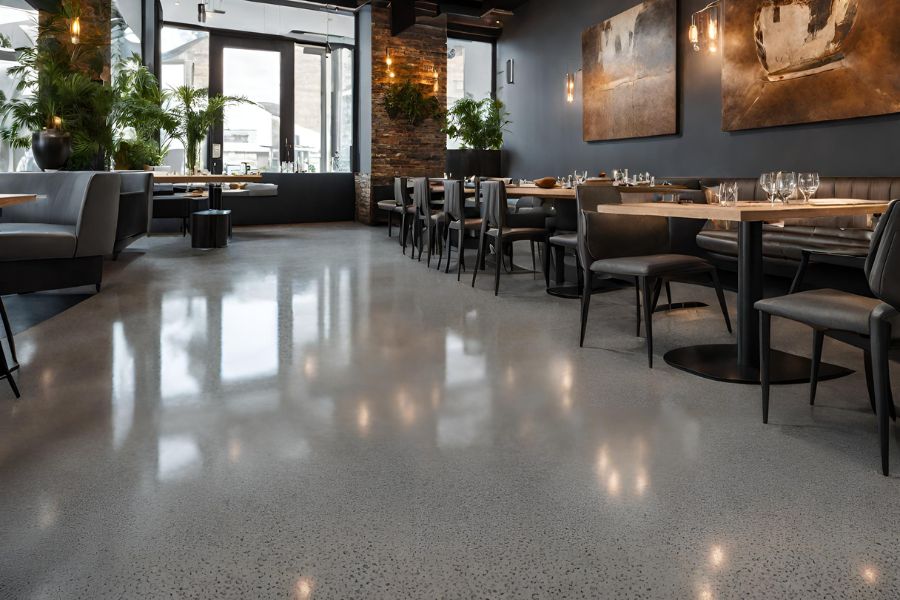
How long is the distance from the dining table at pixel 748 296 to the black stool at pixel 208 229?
20.1 feet

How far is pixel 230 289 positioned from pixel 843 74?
208 inches

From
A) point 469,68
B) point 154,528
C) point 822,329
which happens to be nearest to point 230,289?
point 154,528

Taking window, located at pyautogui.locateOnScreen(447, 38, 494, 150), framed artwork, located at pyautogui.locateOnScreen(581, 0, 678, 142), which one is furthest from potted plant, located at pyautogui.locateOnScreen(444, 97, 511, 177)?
framed artwork, located at pyautogui.locateOnScreen(581, 0, 678, 142)

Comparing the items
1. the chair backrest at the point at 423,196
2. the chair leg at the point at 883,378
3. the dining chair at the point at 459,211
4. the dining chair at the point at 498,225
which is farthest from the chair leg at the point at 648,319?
the chair backrest at the point at 423,196

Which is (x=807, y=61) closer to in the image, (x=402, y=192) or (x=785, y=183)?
(x=785, y=183)

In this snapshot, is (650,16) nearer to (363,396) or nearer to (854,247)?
(854,247)

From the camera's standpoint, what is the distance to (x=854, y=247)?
4410mm

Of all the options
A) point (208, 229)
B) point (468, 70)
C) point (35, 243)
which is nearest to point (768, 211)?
point (35, 243)

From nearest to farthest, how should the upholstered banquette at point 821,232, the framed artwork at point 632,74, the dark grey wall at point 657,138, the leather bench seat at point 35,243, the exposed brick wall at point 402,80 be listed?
the leather bench seat at point 35,243 → the upholstered banquette at point 821,232 → the dark grey wall at point 657,138 → the framed artwork at point 632,74 → the exposed brick wall at point 402,80

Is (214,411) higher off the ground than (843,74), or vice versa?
(843,74)

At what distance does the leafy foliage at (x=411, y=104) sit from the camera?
11.4 metres

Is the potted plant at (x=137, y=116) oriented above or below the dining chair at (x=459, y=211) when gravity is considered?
above

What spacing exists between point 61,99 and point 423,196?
3.61 metres

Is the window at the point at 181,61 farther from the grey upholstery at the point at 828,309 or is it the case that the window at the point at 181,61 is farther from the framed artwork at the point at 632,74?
the grey upholstery at the point at 828,309
